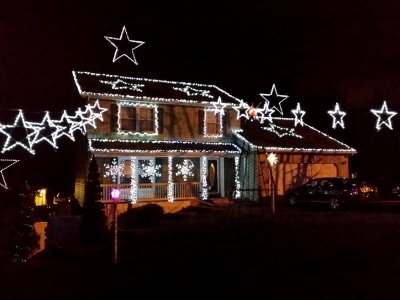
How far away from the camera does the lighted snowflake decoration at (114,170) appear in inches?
989

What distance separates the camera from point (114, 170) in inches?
994

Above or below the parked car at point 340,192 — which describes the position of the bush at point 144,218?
below

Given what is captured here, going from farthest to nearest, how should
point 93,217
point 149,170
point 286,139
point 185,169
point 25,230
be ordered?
point 286,139
point 185,169
point 149,170
point 93,217
point 25,230

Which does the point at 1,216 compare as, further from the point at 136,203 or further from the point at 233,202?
the point at 233,202

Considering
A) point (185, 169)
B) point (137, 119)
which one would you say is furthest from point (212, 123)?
point (137, 119)

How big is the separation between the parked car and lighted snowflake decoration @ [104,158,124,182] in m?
8.68

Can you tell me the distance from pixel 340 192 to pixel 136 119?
33.2ft

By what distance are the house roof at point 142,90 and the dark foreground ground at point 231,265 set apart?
375 inches

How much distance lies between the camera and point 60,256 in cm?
1403

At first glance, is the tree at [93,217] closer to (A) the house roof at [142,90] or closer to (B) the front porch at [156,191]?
(B) the front porch at [156,191]

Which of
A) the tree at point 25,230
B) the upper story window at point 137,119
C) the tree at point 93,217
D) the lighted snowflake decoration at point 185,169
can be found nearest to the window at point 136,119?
the upper story window at point 137,119

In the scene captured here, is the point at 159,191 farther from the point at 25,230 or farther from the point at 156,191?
the point at 25,230

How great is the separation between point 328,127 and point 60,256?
128ft

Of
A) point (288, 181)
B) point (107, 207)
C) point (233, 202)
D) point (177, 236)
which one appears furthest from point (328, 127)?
point (177, 236)
